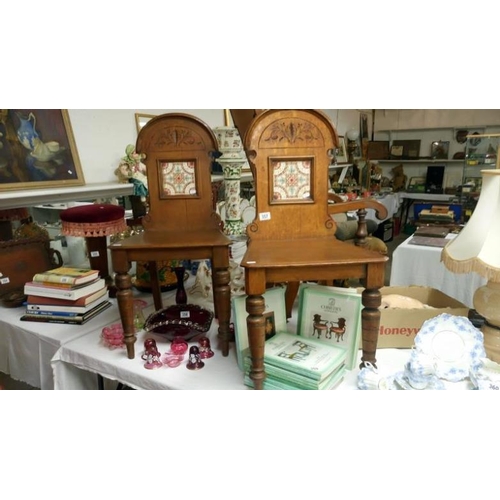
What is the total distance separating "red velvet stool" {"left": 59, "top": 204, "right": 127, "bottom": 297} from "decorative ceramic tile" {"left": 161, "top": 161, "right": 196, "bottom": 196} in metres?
0.32

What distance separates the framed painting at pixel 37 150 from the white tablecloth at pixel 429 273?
2124 millimetres

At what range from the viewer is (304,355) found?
1195mm

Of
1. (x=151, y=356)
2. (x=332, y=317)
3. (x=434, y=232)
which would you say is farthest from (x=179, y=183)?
(x=434, y=232)

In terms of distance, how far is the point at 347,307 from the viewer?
4.32ft

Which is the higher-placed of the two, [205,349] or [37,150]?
[37,150]

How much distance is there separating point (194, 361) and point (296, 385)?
1.23ft

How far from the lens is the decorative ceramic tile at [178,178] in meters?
1.64

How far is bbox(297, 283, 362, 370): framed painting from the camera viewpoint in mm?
1309

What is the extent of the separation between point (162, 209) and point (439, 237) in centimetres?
198

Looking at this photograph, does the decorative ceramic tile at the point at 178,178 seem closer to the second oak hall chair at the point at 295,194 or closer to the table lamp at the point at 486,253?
the second oak hall chair at the point at 295,194

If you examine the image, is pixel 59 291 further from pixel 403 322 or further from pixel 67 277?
pixel 403 322

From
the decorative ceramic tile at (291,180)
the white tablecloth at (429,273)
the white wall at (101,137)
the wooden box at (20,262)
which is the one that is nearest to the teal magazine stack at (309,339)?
the decorative ceramic tile at (291,180)

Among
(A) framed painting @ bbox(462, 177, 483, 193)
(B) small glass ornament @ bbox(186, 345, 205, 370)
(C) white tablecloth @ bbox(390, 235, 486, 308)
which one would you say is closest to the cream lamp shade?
(B) small glass ornament @ bbox(186, 345, 205, 370)

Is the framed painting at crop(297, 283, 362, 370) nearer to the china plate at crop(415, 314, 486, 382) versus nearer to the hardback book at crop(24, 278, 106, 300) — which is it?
the china plate at crop(415, 314, 486, 382)
